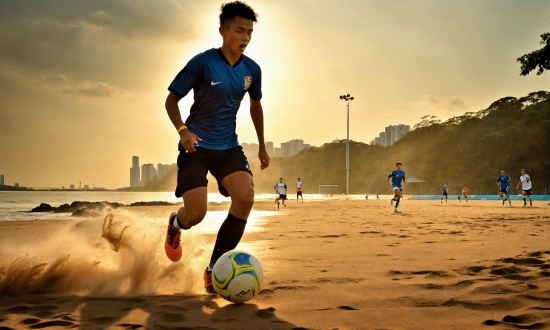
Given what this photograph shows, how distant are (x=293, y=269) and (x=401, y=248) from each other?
7.34 feet

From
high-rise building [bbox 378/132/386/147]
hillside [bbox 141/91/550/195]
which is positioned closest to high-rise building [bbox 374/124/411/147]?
high-rise building [bbox 378/132/386/147]

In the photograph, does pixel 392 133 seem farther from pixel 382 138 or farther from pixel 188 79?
pixel 188 79

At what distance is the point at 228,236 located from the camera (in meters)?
4.09

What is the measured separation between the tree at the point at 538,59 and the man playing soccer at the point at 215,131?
88.8 ft

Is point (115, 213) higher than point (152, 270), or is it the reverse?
point (115, 213)

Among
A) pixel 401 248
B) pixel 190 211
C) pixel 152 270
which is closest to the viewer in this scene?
pixel 190 211

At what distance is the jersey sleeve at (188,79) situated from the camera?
4.06 meters

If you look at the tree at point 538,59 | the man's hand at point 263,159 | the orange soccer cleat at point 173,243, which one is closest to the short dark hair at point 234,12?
the man's hand at point 263,159

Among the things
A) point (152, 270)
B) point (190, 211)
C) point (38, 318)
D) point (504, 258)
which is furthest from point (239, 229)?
point (504, 258)

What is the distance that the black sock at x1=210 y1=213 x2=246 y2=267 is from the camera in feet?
13.4

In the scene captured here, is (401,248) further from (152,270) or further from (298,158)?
(298,158)

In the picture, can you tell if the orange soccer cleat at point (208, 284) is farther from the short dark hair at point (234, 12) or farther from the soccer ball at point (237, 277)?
the short dark hair at point (234, 12)

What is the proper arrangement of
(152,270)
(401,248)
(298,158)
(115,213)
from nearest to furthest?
(152,270)
(115,213)
(401,248)
(298,158)

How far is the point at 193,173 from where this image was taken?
404 centimetres
